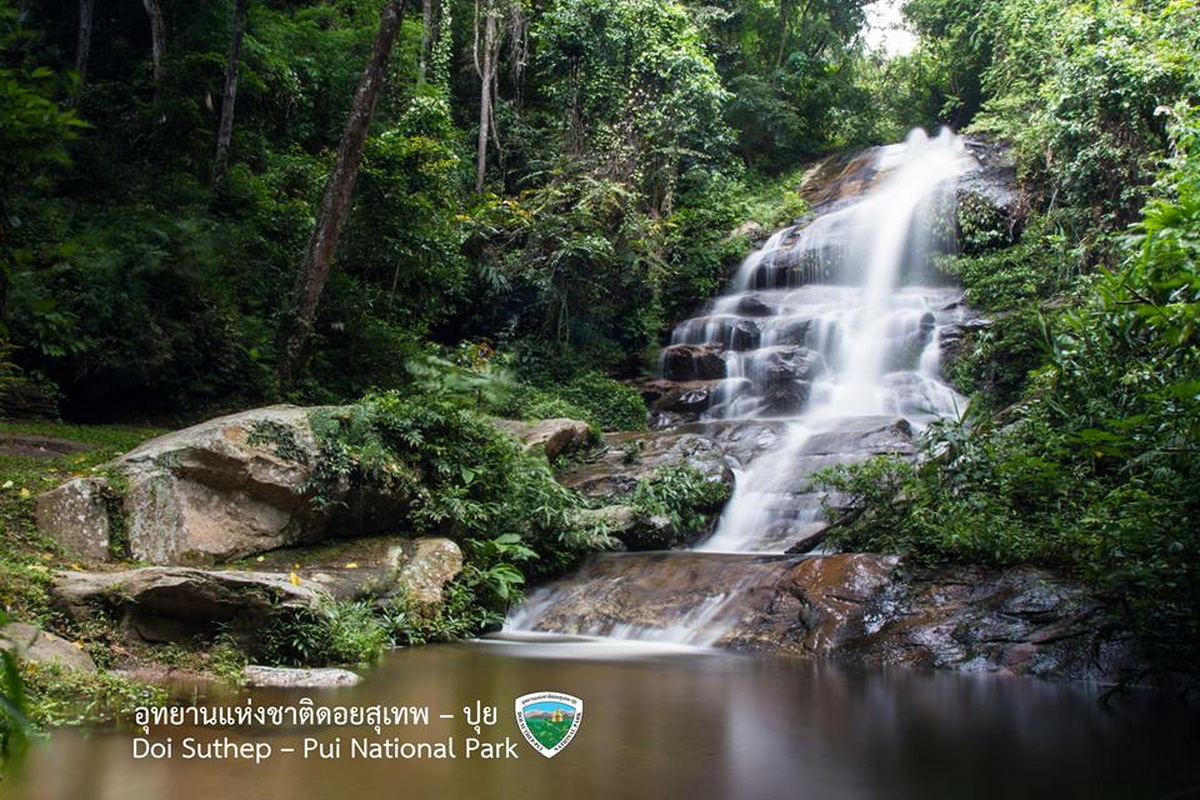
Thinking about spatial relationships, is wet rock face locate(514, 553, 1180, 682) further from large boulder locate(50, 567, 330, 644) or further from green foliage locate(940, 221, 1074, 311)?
green foliage locate(940, 221, 1074, 311)

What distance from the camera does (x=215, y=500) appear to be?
7.36 m

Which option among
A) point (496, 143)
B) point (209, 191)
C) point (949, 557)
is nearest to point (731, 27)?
point (496, 143)

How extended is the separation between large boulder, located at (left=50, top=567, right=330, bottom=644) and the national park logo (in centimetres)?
181

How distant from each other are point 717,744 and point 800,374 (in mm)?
11893

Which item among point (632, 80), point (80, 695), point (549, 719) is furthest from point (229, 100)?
point (549, 719)

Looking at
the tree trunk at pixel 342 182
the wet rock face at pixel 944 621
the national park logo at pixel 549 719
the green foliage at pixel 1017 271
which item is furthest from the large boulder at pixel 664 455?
the national park logo at pixel 549 719

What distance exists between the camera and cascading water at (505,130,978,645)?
8508mm

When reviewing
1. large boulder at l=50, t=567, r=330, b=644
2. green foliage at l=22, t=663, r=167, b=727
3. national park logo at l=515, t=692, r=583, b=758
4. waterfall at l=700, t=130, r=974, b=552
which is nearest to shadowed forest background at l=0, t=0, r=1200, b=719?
waterfall at l=700, t=130, r=974, b=552

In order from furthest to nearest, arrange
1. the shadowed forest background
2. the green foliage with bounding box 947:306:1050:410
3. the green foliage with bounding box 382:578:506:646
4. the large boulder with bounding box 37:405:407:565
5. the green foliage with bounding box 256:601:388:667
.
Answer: the green foliage with bounding box 947:306:1050:410
the green foliage with bounding box 382:578:506:646
the large boulder with bounding box 37:405:407:565
the shadowed forest background
the green foliage with bounding box 256:601:388:667

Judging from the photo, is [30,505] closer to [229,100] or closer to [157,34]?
[229,100]

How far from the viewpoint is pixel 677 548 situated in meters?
10.6

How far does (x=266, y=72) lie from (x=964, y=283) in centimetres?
1467

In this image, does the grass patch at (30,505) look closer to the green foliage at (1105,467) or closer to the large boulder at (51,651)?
the large boulder at (51,651)

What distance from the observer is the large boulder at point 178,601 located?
5.27m
